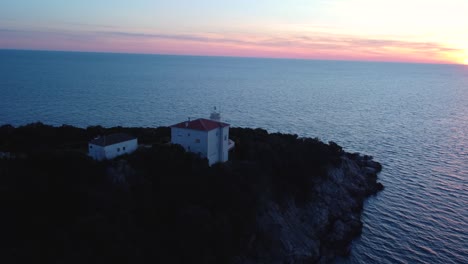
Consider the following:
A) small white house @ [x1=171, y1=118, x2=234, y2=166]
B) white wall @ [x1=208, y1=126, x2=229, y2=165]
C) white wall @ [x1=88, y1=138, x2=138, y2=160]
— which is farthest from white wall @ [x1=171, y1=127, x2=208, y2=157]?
white wall @ [x1=88, y1=138, x2=138, y2=160]

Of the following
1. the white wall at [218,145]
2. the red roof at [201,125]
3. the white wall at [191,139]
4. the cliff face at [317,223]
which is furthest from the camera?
the white wall at [218,145]

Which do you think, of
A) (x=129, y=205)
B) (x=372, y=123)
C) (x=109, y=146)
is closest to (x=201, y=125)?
(x=109, y=146)

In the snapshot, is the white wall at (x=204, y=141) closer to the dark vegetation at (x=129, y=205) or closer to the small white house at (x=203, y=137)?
the small white house at (x=203, y=137)

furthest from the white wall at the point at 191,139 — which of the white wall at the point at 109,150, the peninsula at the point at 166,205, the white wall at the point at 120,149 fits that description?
the white wall at the point at 109,150

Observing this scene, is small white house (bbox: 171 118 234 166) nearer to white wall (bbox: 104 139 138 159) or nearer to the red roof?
the red roof

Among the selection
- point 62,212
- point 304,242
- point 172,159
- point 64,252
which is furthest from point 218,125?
point 64,252
